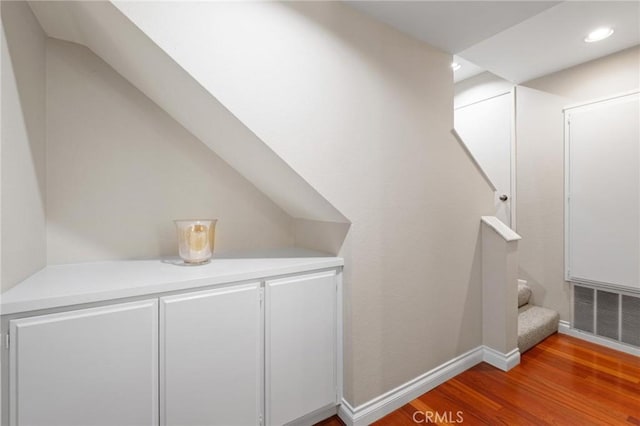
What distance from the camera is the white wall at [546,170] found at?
252cm

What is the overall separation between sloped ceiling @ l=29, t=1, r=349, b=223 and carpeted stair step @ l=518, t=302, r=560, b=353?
1917 mm

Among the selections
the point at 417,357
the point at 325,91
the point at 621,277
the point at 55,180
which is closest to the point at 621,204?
the point at 621,277

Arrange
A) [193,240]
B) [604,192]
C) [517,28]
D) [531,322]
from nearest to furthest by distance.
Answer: [193,240] < [517,28] < [604,192] < [531,322]

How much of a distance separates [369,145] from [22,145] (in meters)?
1.47

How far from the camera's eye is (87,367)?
986 millimetres

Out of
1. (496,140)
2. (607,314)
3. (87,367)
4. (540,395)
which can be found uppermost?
(496,140)

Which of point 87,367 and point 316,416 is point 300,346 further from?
point 87,367

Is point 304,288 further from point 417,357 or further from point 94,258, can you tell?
point 94,258

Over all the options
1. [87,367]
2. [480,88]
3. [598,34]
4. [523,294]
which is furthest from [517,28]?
[87,367]

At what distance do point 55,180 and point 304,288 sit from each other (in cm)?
127

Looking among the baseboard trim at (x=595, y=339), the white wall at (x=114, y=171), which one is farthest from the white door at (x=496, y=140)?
the white wall at (x=114, y=171)

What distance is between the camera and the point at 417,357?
180 cm

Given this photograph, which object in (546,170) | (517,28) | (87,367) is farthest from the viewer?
(546,170)

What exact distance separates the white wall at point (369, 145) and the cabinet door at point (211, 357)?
53 cm
